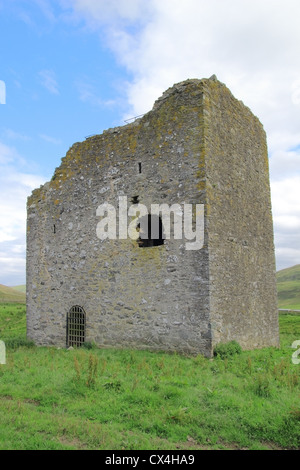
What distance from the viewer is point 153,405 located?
21.6 feet

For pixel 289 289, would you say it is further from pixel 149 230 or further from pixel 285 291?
pixel 149 230

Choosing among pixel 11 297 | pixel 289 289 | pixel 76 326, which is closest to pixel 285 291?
pixel 289 289

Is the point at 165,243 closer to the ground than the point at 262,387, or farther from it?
farther from it

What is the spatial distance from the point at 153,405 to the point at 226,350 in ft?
13.4

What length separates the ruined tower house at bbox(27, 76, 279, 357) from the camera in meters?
10.9

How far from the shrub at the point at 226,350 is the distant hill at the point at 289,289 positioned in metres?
38.1

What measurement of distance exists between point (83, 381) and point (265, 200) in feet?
33.5

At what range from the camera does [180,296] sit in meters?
10.8

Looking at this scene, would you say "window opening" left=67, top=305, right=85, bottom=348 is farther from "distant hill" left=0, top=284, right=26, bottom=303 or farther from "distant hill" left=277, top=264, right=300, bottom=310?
"distant hill" left=277, top=264, right=300, bottom=310

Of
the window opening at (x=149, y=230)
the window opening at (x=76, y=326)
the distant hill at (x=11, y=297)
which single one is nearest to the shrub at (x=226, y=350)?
the window opening at (x=149, y=230)

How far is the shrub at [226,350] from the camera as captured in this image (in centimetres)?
1005

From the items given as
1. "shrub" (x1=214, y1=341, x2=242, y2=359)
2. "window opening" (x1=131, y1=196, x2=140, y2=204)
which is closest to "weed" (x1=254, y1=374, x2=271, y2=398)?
"shrub" (x1=214, y1=341, x2=242, y2=359)

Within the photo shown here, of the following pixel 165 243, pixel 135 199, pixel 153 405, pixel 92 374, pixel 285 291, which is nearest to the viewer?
pixel 153 405
